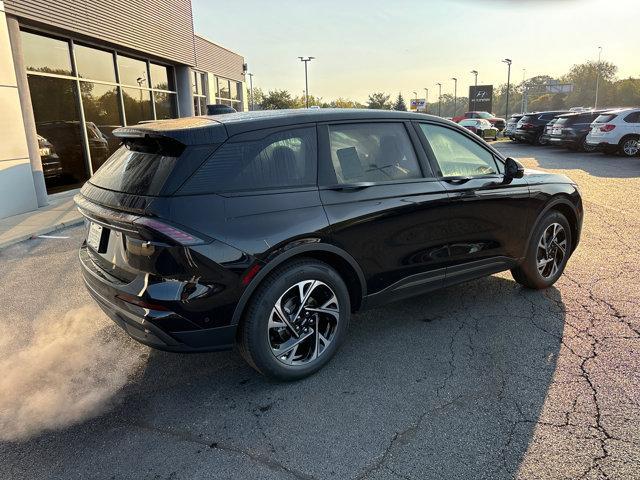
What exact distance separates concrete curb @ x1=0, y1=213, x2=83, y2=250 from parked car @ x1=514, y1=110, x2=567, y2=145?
784 inches

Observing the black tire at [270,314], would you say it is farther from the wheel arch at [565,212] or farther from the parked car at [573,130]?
the parked car at [573,130]

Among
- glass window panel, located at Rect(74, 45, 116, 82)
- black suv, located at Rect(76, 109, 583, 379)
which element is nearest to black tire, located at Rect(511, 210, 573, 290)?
black suv, located at Rect(76, 109, 583, 379)

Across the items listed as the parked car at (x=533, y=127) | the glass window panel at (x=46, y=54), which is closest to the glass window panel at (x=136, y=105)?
the glass window panel at (x=46, y=54)

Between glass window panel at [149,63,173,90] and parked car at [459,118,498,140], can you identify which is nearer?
glass window panel at [149,63,173,90]

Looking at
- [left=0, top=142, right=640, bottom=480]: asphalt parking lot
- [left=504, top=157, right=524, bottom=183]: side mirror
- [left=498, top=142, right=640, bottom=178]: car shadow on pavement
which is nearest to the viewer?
[left=0, top=142, right=640, bottom=480]: asphalt parking lot

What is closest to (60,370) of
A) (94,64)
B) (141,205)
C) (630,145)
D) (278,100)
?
(141,205)

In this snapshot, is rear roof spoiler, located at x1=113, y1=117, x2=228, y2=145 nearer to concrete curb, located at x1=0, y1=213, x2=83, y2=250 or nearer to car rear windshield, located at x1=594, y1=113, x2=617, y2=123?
concrete curb, located at x1=0, y1=213, x2=83, y2=250

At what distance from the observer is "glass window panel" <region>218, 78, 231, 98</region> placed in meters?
24.6

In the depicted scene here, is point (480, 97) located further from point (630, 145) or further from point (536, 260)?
point (536, 260)

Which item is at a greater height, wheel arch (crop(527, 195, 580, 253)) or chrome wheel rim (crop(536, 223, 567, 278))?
wheel arch (crop(527, 195, 580, 253))

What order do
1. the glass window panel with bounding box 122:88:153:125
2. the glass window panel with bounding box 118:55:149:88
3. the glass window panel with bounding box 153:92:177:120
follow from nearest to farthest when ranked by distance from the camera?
the glass window panel with bounding box 118:55:149:88 < the glass window panel with bounding box 122:88:153:125 < the glass window panel with bounding box 153:92:177:120

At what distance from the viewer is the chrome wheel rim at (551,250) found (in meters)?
4.54

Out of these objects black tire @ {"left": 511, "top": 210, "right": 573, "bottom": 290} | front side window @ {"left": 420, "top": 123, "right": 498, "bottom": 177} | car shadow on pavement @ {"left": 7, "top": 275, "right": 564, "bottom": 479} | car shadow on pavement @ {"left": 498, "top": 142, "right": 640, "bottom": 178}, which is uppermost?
front side window @ {"left": 420, "top": 123, "right": 498, "bottom": 177}

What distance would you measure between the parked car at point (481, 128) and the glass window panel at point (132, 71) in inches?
710
